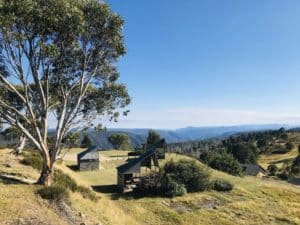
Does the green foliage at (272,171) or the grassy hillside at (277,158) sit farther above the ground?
the grassy hillside at (277,158)

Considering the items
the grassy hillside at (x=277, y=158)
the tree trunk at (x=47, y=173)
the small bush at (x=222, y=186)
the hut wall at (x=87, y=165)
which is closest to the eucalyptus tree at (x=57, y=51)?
the tree trunk at (x=47, y=173)

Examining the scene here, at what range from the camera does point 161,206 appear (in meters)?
36.8

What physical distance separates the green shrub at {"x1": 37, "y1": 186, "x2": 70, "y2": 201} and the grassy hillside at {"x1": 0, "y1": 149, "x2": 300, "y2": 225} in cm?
51

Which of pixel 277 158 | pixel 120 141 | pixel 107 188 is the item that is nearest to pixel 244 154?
pixel 277 158

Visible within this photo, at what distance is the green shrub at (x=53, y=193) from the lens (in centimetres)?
2188

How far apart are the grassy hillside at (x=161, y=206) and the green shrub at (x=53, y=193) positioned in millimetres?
507

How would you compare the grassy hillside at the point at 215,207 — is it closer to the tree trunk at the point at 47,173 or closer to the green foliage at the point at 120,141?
the tree trunk at the point at 47,173

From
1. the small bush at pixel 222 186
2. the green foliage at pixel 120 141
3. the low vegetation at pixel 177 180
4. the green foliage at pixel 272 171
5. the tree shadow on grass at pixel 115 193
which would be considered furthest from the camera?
the green foliage at pixel 120 141

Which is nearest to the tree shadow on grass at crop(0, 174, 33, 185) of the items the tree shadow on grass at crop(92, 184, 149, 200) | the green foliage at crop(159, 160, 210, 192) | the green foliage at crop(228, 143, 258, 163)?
the tree shadow on grass at crop(92, 184, 149, 200)

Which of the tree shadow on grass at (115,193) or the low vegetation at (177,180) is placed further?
Result: the low vegetation at (177,180)

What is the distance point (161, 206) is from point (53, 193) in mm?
17311

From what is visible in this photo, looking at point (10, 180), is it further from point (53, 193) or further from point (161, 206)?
point (161, 206)

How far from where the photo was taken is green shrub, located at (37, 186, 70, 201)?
21.9m

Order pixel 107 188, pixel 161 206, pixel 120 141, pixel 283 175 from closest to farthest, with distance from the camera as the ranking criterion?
pixel 161 206 < pixel 107 188 < pixel 283 175 < pixel 120 141
